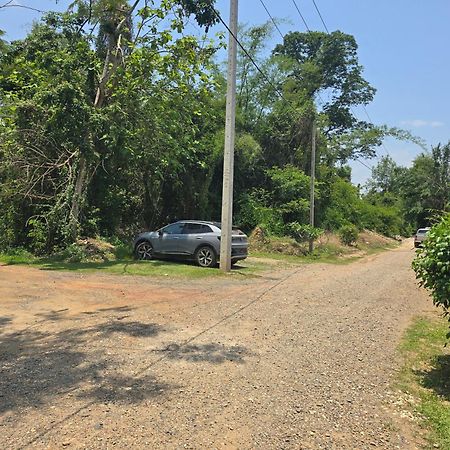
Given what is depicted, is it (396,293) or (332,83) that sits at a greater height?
Answer: (332,83)

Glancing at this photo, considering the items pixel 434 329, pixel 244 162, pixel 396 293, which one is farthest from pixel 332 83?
pixel 434 329

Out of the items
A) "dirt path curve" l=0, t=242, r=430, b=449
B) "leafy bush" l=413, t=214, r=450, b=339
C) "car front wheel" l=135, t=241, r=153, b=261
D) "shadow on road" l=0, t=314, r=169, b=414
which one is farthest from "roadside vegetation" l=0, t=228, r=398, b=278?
"leafy bush" l=413, t=214, r=450, b=339

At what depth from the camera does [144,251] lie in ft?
55.5

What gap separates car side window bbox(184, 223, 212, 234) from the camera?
51.6 feet

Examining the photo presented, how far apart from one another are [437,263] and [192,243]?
11.1 m

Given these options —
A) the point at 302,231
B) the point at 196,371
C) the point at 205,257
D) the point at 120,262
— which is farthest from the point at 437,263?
the point at 302,231

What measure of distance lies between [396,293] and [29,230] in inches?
514

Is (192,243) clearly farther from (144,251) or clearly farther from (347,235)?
(347,235)

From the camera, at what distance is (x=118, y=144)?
16750mm

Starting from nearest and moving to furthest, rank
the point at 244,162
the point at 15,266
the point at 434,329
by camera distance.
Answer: the point at 434,329, the point at 15,266, the point at 244,162

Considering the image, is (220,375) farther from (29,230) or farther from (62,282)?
(29,230)

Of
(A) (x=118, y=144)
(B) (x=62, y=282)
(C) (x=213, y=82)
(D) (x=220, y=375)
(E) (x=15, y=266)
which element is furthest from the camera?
(C) (x=213, y=82)

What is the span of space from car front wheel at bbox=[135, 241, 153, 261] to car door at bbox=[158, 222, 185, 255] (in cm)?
49

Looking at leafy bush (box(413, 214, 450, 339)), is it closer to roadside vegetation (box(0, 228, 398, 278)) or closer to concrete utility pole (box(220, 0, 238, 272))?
roadside vegetation (box(0, 228, 398, 278))
